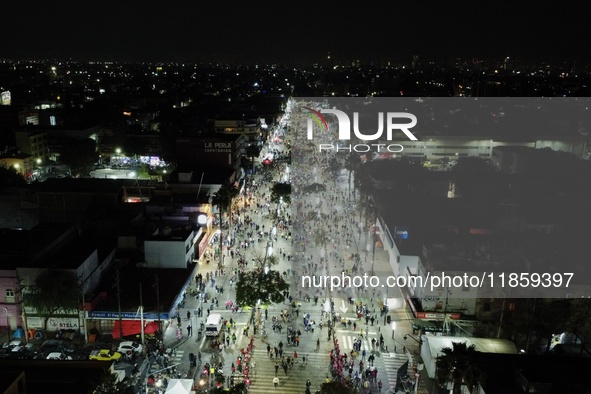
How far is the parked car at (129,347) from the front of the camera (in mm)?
19141

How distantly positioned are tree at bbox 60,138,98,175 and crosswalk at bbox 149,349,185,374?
1283 inches

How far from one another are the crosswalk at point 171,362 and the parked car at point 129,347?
1.01 metres

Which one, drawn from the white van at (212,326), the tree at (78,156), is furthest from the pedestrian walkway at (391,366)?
the tree at (78,156)

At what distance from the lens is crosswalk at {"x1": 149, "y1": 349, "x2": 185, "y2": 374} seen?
1830cm

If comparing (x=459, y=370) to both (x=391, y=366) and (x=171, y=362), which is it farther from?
(x=171, y=362)

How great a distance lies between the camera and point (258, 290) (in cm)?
2167

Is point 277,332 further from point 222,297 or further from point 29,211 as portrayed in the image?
point 29,211

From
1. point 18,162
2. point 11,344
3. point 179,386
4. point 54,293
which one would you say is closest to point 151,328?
point 54,293

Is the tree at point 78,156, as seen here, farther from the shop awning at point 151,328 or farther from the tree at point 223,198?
the shop awning at point 151,328

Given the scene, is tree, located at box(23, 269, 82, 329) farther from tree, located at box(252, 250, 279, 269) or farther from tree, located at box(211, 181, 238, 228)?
tree, located at box(211, 181, 238, 228)

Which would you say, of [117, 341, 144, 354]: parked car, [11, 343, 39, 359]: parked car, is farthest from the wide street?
[11, 343, 39, 359]: parked car

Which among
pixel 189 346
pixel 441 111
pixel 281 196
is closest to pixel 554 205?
pixel 281 196

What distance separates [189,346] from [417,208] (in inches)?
686

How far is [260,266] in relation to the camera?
27656 millimetres
